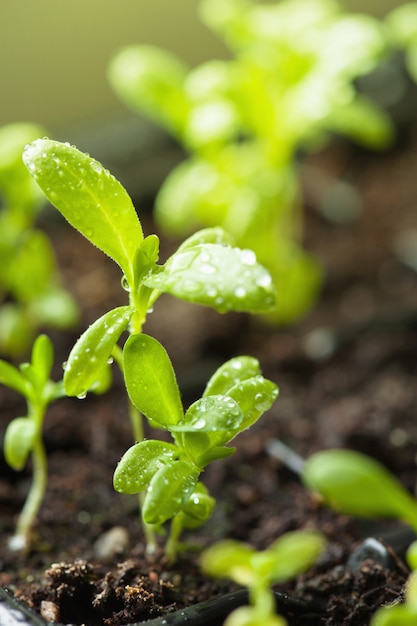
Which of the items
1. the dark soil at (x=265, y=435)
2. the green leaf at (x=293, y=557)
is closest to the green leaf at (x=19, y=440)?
the dark soil at (x=265, y=435)

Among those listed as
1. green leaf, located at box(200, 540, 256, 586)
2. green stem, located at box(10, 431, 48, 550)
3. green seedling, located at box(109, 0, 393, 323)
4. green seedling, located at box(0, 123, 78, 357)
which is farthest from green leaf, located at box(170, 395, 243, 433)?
green seedling, located at box(109, 0, 393, 323)

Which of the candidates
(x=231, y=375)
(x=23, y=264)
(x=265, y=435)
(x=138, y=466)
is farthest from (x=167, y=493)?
(x=23, y=264)

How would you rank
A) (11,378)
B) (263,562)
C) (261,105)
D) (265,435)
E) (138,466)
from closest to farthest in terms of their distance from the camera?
(263,562)
(138,466)
(11,378)
(265,435)
(261,105)

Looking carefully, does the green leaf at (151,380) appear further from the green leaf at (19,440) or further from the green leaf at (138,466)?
the green leaf at (19,440)

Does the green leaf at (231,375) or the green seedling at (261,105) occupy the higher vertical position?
the green seedling at (261,105)

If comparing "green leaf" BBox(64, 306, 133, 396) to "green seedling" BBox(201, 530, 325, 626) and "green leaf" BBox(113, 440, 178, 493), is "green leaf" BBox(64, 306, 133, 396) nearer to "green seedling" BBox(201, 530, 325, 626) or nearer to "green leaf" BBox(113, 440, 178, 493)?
"green leaf" BBox(113, 440, 178, 493)

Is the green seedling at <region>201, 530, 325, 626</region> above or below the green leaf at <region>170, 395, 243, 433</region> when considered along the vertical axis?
below

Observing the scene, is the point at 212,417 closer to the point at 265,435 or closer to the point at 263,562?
the point at 263,562
